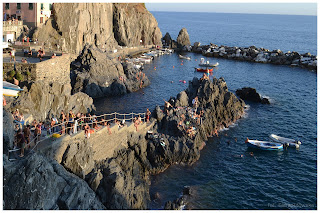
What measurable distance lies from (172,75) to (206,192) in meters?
48.8

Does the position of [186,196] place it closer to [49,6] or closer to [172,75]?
[172,75]

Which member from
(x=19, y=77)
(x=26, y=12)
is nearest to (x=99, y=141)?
(x=19, y=77)

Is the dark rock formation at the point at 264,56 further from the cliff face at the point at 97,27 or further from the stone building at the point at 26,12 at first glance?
the stone building at the point at 26,12

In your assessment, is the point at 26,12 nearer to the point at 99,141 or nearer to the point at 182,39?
the point at 99,141

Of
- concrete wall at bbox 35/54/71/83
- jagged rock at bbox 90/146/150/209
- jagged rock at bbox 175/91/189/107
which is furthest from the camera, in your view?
jagged rock at bbox 175/91/189/107

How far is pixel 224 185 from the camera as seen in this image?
3120 cm

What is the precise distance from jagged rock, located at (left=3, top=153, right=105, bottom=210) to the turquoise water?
9573mm

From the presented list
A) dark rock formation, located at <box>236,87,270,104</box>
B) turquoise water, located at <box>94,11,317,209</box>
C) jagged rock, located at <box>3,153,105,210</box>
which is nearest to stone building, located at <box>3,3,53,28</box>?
turquoise water, located at <box>94,11,317,209</box>

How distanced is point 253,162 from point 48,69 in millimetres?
24193

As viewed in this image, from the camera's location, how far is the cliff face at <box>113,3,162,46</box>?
96500 millimetres

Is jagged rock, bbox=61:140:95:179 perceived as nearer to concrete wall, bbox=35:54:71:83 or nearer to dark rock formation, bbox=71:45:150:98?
concrete wall, bbox=35:54:71:83

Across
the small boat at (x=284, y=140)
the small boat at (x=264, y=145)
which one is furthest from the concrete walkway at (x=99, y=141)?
the small boat at (x=284, y=140)

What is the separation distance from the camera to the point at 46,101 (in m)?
36.2

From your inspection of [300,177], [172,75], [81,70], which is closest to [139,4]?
[172,75]
